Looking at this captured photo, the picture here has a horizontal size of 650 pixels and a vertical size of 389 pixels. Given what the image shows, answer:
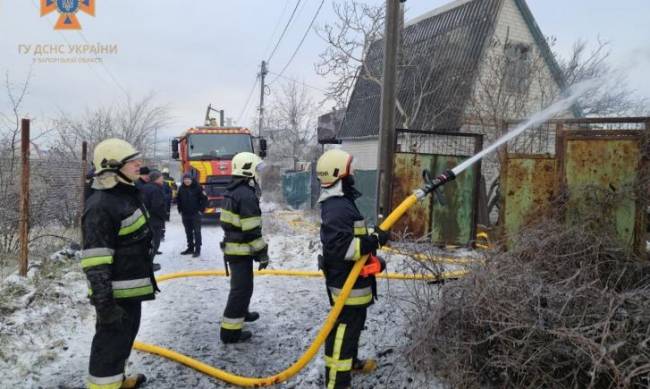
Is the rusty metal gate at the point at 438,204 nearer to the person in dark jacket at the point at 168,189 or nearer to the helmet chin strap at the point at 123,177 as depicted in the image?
the person in dark jacket at the point at 168,189

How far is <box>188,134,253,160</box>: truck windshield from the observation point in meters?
12.4

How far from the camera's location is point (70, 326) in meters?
4.53

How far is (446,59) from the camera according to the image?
15.0 metres

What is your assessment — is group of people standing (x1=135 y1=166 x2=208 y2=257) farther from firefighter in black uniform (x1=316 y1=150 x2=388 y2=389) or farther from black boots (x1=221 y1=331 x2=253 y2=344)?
firefighter in black uniform (x1=316 y1=150 x2=388 y2=389)

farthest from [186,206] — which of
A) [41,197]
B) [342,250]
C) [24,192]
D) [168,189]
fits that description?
[342,250]

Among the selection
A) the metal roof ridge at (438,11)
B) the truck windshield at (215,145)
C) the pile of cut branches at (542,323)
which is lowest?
the pile of cut branches at (542,323)

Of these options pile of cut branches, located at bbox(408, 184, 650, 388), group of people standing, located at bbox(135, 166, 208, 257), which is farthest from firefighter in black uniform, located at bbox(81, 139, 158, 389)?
group of people standing, located at bbox(135, 166, 208, 257)

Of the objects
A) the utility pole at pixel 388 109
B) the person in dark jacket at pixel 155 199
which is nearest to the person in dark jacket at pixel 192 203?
the person in dark jacket at pixel 155 199

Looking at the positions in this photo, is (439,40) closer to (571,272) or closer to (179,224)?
(179,224)

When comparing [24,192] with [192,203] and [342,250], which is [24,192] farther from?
[342,250]

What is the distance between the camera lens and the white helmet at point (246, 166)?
4430 mm

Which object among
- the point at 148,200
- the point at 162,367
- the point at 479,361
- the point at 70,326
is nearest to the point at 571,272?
the point at 479,361

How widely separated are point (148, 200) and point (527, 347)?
592cm

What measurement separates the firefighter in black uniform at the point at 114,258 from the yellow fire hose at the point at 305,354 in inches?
29.2
